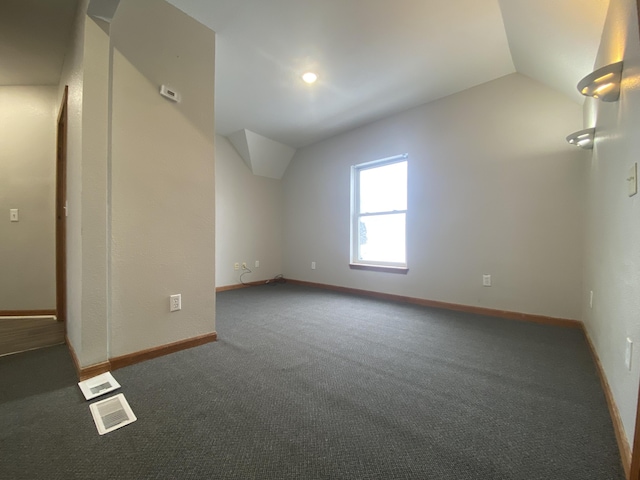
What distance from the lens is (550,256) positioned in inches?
97.1

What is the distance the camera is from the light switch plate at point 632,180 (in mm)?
980

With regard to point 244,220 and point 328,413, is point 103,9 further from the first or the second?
point 244,220

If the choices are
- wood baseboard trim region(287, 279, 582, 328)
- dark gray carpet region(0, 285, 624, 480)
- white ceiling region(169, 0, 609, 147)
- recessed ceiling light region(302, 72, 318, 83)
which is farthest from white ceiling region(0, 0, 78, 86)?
wood baseboard trim region(287, 279, 582, 328)

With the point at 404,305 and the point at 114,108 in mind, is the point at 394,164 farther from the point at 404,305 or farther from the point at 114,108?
the point at 114,108

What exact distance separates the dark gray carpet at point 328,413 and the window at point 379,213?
169 centimetres

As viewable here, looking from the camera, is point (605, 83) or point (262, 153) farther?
point (262, 153)

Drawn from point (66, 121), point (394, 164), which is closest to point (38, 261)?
point (66, 121)

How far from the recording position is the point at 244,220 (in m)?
4.43

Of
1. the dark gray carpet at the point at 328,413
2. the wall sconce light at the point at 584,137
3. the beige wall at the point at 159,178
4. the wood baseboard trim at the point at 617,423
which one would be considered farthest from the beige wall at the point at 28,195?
the wall sconce light at the point at 584,137

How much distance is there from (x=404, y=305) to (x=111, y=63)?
342cm

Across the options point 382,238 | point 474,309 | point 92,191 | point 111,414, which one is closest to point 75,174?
point 92,191

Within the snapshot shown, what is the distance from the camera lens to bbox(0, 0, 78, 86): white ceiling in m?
1.76

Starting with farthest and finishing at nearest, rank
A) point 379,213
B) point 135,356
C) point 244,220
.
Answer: point 244,220 < point 379,213 < point 135,356

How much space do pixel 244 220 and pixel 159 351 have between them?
9.45 ft
